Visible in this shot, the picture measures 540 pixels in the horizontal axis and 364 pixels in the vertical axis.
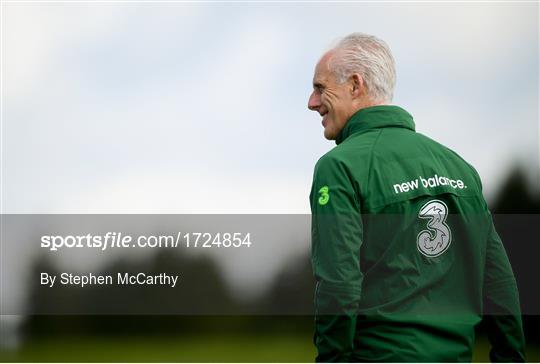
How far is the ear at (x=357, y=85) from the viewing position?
380 centimetres

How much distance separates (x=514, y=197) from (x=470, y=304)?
1826 cm

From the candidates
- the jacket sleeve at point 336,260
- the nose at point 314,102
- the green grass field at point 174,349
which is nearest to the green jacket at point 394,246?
the jacket sleeve at point 336,260

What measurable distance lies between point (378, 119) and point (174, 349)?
28.6 m

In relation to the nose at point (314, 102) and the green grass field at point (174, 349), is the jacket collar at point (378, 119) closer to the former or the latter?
the nose at point (314, 102)

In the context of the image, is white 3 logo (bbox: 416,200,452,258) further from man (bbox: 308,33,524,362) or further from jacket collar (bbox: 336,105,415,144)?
jacket collar (bbox: 336,105,415,144)

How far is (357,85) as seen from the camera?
150 inches

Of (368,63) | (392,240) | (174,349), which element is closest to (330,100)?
(368,63)

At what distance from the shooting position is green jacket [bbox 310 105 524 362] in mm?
3279

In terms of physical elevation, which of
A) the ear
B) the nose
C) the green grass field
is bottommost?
the green grass field

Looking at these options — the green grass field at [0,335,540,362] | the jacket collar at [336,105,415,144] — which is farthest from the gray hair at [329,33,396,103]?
the green grass field at [0,335,540,362]

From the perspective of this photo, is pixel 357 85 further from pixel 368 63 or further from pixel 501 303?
pixel 501 303

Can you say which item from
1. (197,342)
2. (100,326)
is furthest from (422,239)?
(100,326)

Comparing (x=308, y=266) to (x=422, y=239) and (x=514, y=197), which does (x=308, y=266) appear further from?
(x=422, y=239)

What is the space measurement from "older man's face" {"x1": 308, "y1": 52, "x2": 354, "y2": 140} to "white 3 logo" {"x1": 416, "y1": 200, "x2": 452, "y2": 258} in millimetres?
630
